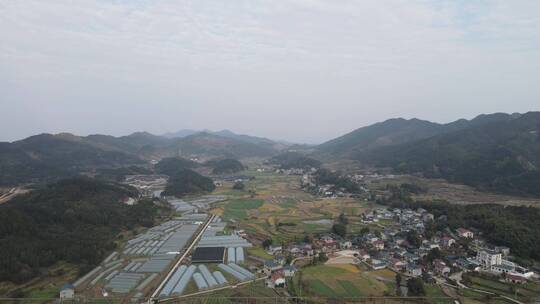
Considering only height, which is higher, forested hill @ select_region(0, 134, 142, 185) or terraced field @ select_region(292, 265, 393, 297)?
forested hill @ select_region(0, 134, 142, 185)

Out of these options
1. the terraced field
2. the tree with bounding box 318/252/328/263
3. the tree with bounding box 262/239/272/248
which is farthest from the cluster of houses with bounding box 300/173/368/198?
the terraced field

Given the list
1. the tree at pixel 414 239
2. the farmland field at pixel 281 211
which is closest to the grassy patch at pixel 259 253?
the farmland field at pixel 281 211

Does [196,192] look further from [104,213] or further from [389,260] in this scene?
[389,260]

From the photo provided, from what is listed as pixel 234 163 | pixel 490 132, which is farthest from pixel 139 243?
pixel 490 132

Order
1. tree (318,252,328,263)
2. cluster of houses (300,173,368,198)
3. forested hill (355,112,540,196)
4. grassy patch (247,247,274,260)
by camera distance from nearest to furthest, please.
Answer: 1. tree (318,252,328,263)
2. grassy patch (247,247,274,260)
3. forested hill (355,112,540,196)
4. cluster of houses (300,173,368,198)

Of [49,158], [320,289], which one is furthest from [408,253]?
[49,158]

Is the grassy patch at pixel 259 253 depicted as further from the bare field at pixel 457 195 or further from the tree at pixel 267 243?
the bare field at pixel 457 195

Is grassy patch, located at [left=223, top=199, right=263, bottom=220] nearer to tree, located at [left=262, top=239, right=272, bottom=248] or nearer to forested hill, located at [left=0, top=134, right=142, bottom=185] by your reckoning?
tree, located at [left=262, top=239, right=272, bottom=248]
